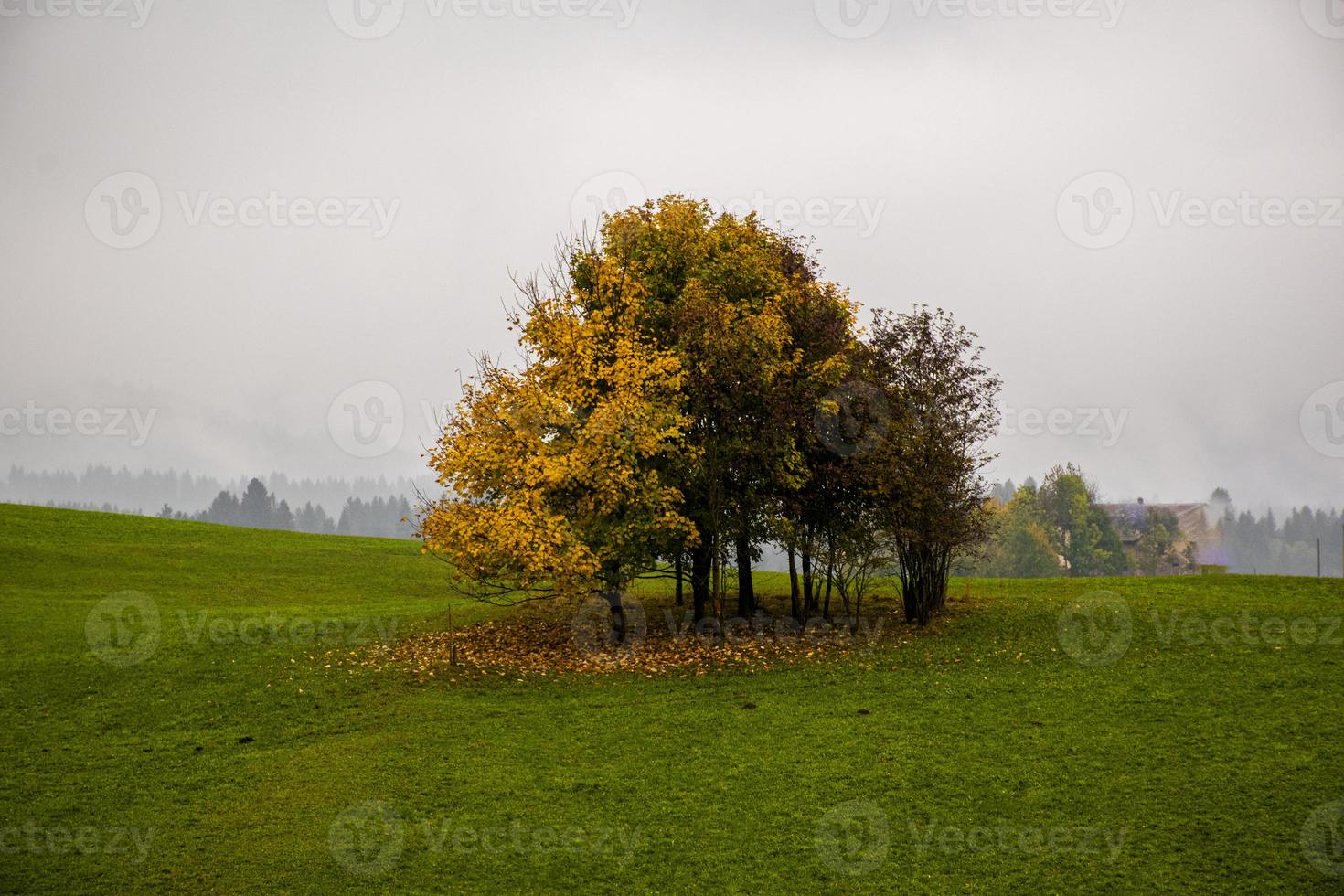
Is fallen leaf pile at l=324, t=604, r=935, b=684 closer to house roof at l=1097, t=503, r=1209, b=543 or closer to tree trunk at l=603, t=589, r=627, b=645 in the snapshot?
tree trunk at l=603, t=589, r=627, b=645

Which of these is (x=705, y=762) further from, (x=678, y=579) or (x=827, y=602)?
(x=678, y=579)

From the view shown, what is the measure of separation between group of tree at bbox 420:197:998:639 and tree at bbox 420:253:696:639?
8 centimetres

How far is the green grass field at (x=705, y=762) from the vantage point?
58.1ft

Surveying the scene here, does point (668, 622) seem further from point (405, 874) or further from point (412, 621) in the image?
point (405, 874)

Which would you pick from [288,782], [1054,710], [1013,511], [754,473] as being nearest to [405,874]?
[288,782]

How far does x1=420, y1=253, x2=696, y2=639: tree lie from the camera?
97.6 ft

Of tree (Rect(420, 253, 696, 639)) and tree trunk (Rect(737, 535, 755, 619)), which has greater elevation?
tree (Rect(420, 253, 696, 639))

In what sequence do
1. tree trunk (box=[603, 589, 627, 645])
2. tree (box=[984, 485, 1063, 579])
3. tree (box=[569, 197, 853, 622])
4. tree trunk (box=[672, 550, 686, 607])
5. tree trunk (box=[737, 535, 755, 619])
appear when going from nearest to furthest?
1. tree (box=[569, 197, 853, 622])
2. tree trunk (box=[603, 589, 627, 645])
3. tree trunk (box=[672, 550, 686, 607])
4. tree trunk (box=[737, 535, 755, 619])
5. tree (box=[984, 485, 1063, 579])

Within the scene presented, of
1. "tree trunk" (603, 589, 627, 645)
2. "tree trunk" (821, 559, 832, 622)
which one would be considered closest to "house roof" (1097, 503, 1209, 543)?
"tree trunk" (821, 559, 832, 622)

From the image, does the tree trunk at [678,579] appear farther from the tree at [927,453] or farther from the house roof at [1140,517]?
the house roof at [1140,517]

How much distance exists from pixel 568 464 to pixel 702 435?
5.71m

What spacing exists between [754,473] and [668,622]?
287 inches

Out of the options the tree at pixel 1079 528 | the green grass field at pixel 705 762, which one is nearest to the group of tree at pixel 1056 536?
the tree at pixel 1079 528

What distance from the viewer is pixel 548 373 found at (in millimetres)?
32469
